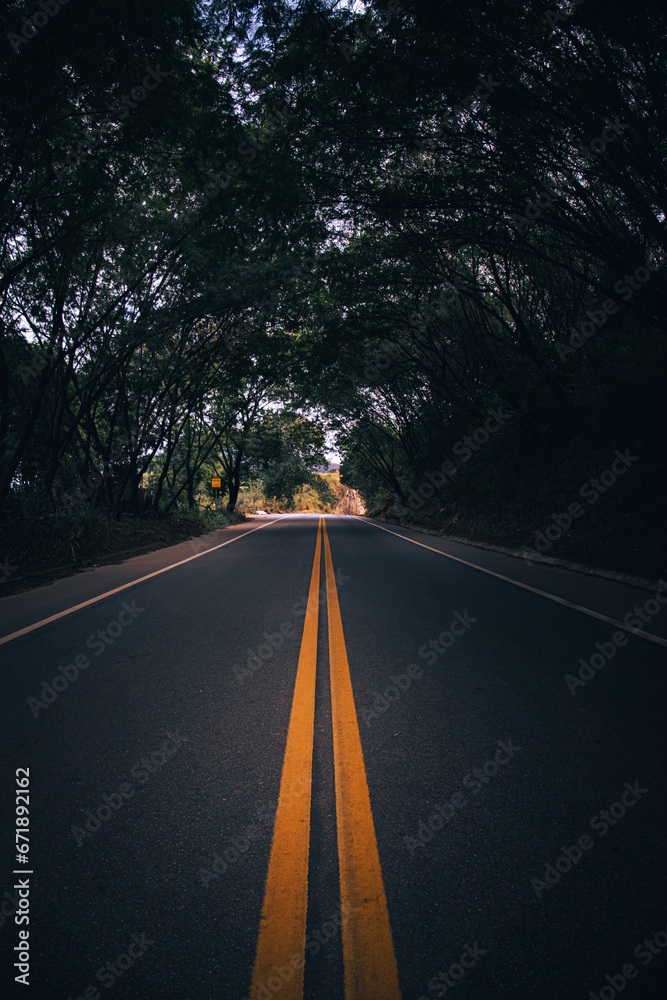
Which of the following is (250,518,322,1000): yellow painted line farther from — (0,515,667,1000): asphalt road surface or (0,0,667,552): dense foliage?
(0,0,667,552): dense foliage

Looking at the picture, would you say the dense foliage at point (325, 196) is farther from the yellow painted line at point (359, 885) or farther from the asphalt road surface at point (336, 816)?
the yellow painted line at point (359, 885)

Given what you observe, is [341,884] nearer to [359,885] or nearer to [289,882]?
[359,885]

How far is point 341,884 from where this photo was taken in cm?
193

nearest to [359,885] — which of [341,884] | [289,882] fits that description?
[341,884]

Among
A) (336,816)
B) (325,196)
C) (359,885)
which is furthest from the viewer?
(325,196)

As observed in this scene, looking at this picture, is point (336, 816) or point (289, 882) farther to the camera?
point (336, 816)

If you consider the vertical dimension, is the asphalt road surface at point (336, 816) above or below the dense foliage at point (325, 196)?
below

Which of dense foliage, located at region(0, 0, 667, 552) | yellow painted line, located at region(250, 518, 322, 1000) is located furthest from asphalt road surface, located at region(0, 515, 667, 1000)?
dense foliage, located at region(0, 0, 667, 552)

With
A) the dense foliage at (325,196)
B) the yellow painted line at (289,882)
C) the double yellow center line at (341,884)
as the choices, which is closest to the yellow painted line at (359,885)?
the double yellow center line at (341,884)

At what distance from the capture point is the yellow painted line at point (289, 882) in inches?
61.9

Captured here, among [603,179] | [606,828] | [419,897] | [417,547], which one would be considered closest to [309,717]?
[419,897]

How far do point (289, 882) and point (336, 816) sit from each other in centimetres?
43

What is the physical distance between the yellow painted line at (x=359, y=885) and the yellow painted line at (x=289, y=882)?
15cm

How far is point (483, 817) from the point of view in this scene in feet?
7.65
